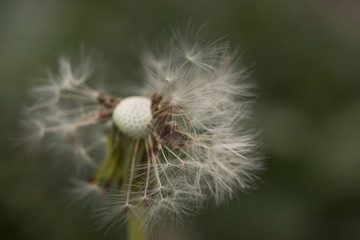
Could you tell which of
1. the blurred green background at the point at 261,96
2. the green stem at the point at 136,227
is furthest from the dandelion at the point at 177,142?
the blurred green background at the point at 261,96

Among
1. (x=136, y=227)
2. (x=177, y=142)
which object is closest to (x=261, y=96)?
(x=177, y=142)

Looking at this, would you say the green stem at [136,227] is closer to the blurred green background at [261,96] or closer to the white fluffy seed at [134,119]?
the white fluffy seed at [134,119]

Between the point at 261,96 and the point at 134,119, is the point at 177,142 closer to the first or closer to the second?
the point at 134,119

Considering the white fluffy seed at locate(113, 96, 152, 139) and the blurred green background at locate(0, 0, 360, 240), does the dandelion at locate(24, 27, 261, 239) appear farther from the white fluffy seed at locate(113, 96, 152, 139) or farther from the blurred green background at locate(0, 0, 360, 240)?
the blurred green background at locate(0, 0, 360, 240)

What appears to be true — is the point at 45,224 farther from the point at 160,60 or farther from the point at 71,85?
the point at 160,60

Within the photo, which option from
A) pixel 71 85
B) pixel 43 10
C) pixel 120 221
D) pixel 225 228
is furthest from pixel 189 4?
pixel 120 221

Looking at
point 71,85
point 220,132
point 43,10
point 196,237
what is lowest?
point 196,237
